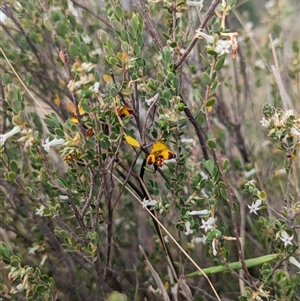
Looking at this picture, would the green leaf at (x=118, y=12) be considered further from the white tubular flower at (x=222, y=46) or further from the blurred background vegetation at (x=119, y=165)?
the white tubular flower at (x=222, y=46)

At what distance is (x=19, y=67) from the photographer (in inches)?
54.9

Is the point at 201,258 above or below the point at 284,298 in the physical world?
below

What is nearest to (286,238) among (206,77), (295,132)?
(295,132)

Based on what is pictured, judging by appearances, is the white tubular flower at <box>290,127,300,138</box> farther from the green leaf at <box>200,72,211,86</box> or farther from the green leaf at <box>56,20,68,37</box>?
the green leaf at <box>56,20,68,37</box>

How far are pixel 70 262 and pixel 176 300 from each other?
1.04 feet

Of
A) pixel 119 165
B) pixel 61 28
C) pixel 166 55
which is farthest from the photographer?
pixel 119 165

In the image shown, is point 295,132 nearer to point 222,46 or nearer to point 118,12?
point 222,46

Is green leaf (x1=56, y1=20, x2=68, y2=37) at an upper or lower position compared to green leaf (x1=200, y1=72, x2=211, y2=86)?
upper

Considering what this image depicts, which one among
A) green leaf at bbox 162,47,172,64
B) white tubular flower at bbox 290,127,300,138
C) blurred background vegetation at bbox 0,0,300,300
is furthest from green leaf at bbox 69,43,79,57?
white tubular flower at bbox 290,127,300,138

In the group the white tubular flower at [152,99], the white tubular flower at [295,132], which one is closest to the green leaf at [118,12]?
the white tubular flower at [152,99]

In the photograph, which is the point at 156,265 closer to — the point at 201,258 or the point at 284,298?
the point at 201,258

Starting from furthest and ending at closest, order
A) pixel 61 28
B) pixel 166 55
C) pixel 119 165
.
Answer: pixel 119 165 → pixel 166 55 → pixel 61 28

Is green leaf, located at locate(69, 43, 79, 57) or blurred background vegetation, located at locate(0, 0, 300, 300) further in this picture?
blurred background vegetation, located at locate(0, 0, 300, 300)

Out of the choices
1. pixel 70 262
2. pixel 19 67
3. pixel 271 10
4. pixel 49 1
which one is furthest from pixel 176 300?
pixel 271 10
